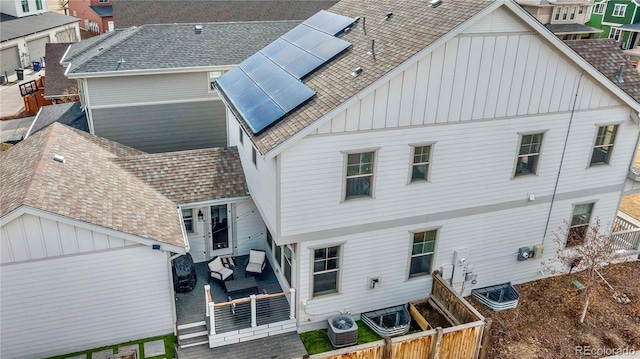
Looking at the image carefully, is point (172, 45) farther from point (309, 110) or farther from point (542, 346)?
point (542, 346)

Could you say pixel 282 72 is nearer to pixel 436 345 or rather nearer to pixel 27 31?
pixel 436 345

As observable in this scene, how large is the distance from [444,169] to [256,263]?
7238mm

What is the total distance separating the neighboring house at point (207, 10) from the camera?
1484 inches

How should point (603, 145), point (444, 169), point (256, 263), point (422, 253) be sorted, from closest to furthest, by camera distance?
point (444, 169) < point (422, 253) < point (603, 145) < point (256, 263)

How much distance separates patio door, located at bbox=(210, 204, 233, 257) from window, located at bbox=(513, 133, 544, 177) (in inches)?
392

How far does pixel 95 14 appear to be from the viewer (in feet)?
190

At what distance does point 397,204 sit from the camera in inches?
567

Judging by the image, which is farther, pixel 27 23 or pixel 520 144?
pixel 27 23

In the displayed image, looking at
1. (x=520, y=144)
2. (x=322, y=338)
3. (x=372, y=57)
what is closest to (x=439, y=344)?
(x=322, y=338)

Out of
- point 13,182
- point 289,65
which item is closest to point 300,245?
point 289,65

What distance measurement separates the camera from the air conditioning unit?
14.2 m

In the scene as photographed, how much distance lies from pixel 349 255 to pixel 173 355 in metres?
5.87

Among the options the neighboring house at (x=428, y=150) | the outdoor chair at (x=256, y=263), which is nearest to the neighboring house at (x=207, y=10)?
the neighboring house at (x=428, y=150)

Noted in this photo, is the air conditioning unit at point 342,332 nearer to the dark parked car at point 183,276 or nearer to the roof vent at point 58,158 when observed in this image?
the dark parked car at point 183,276
